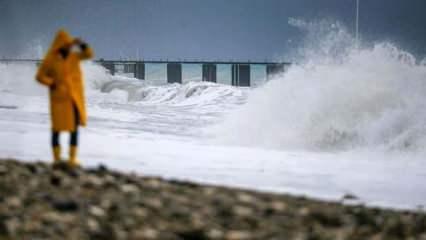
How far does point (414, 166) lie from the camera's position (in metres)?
15.8

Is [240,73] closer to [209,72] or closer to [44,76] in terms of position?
[209,72]

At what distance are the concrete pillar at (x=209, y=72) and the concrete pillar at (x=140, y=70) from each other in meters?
8.06

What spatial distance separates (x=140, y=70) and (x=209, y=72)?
9778mm

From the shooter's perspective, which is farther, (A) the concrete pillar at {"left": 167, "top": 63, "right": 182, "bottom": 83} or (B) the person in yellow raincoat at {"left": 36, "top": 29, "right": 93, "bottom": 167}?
(A) the concrete pillar at {"left": 167, "top": 63, "right": 182, "bottom": 83}

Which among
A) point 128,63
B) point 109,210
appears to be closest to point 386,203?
point 109,210

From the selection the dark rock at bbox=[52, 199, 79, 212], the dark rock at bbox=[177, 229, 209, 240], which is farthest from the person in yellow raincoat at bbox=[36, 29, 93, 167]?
the dark rock at bbox=[177, 229, 209, 240]

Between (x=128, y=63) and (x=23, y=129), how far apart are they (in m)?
87.0

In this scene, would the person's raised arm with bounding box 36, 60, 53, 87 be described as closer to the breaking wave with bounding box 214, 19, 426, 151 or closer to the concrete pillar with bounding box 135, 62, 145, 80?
the breaking wave with bounding box 214, 19, 426, 151

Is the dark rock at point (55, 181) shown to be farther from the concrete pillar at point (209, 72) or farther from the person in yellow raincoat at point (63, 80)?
the concrete pillar at point (209, 72)

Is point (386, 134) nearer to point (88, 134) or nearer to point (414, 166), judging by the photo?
point (414, 166)

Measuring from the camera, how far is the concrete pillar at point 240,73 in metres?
90.9

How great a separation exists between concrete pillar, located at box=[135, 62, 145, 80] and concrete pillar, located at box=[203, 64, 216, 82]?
8058mm

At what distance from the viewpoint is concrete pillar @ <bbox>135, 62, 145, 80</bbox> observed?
10086cm

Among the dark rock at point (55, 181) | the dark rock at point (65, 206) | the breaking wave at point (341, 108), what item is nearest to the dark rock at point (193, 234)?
the dark rock at point (65, 206)
